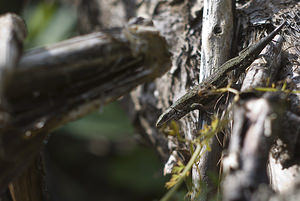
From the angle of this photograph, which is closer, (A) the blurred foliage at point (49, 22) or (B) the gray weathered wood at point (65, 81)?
(B) the gray weathered wood at point (65, 81)

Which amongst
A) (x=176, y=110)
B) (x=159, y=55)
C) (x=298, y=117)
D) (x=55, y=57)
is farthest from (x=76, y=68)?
(x=176, y=110)

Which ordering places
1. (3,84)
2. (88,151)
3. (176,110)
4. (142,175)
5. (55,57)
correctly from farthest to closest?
(88,151) < (142,175) < (176,110) < (55,57) < (3,84)

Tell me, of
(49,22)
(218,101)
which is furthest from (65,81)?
(49,22)

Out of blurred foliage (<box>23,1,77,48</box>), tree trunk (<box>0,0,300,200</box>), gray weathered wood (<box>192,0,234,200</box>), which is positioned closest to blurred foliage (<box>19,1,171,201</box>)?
blurred foliage (<box>23,1,77,48</box>)

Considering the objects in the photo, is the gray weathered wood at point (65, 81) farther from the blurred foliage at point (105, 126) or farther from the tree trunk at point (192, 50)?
the blurred foliage at point (105, 126)

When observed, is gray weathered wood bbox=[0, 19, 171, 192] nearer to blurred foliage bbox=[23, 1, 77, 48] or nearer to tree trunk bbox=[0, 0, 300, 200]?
tree trunk bbox=[0, 0, 300, 200]

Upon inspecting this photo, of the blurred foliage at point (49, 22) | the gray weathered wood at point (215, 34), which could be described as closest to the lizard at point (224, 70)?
the gray weathered wood at point (215, 34)

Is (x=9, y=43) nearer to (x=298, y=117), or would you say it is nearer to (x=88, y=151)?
(x=298, y=117)

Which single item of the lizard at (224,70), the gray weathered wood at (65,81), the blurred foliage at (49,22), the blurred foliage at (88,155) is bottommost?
the blurred foliage at (88,155)
